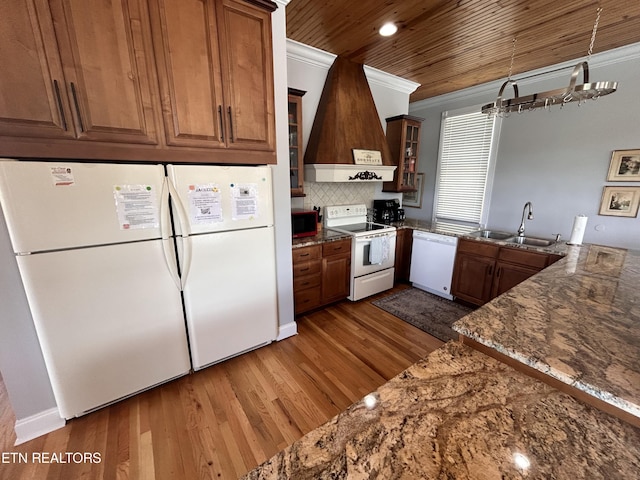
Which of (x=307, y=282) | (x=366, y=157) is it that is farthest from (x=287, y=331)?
(x=366, y=157)

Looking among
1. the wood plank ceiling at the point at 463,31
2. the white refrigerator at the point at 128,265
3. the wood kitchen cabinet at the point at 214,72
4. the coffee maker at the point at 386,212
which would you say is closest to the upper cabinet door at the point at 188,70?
the wood kitchen cabinet at the point at 214,72

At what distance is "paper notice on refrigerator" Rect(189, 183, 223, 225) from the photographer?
5.99 ft

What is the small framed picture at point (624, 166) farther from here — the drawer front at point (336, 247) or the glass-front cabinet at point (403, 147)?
the drawer front at point (336, 247)

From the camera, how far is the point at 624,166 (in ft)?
8.86

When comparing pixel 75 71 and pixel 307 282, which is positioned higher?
pixel 75 71

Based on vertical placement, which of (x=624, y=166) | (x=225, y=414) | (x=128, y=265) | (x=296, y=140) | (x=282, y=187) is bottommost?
(x=225, y=414)

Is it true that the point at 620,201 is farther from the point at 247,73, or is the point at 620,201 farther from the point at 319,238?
the point at 247,73

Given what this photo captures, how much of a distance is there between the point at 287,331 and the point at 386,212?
2.23m

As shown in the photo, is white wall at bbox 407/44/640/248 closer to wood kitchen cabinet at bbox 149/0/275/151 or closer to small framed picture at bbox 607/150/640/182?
small framed picture at bbox 607/150/640/182

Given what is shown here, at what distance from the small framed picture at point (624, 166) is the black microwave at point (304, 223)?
316cm

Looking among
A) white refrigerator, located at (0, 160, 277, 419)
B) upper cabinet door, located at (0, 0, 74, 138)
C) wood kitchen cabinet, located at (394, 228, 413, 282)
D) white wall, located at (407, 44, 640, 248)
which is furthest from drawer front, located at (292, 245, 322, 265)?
white wall, located at (407, 44, 640, 248)

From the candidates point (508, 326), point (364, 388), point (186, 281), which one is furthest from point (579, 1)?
point (186, 281)

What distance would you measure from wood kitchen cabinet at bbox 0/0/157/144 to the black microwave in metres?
1.56

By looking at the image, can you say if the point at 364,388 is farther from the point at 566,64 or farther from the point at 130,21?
the point at 566,64
